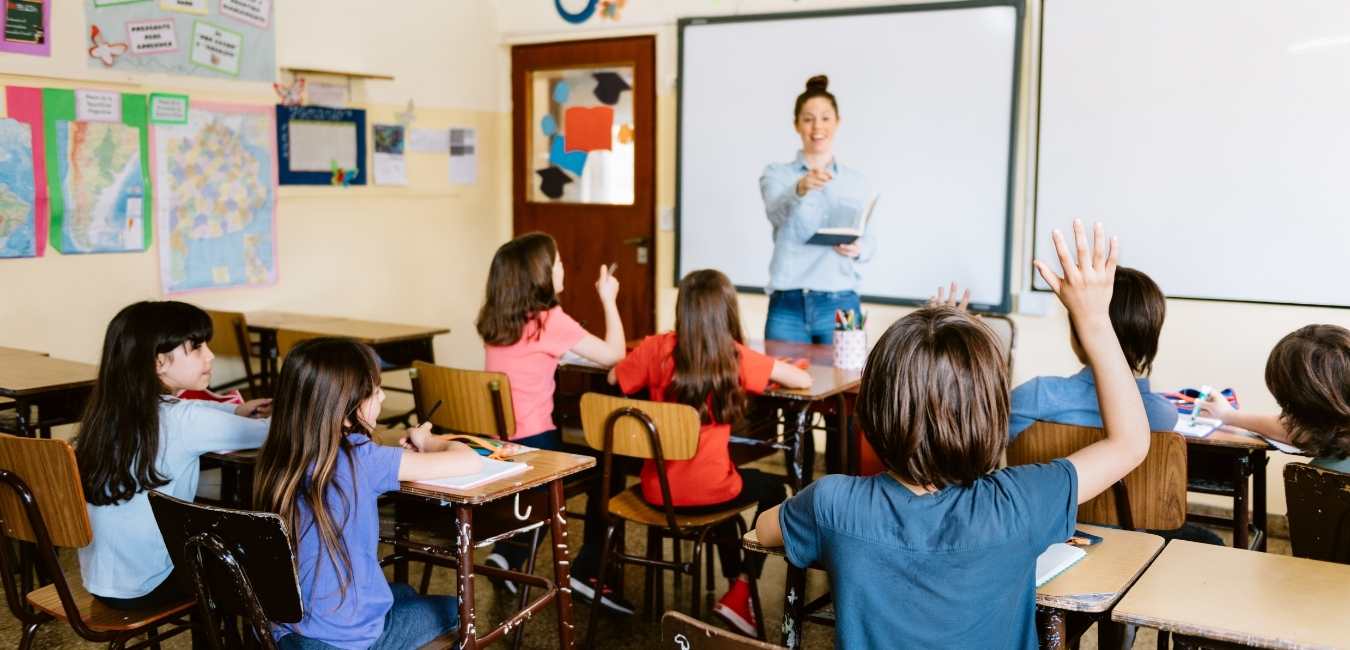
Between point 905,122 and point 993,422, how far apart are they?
138 inches

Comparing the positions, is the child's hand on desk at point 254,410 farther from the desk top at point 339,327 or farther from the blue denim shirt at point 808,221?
the blue denim shirt at point 808,221

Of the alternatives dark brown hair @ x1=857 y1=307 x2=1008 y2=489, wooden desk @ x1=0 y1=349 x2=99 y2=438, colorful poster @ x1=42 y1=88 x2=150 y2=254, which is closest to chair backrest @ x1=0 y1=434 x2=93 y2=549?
wooden desk @ x1=0 y1=349 x2=99 y2=438

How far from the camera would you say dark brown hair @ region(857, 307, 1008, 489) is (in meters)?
1.47

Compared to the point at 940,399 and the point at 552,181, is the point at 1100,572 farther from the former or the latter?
the point at 552,181

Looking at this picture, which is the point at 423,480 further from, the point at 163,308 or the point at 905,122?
the point at 905,122

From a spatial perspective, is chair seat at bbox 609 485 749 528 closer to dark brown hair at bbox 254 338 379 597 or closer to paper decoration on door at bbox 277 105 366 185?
dark brown hair at bbox 254 338 379 597

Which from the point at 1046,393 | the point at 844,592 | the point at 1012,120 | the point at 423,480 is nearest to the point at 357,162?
the point at 1012,120

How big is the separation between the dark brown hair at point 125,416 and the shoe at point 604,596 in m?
1.32

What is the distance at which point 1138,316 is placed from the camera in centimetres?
235

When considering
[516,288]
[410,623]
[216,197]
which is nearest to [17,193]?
[216,197]

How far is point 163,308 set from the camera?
2.41m

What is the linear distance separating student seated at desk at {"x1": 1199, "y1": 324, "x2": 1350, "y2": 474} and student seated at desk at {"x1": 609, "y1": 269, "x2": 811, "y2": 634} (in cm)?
121

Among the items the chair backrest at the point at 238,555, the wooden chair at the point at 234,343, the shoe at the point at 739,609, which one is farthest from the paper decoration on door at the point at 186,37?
the shoe at the point at 739,609

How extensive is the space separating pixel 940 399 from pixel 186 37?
3914mm
